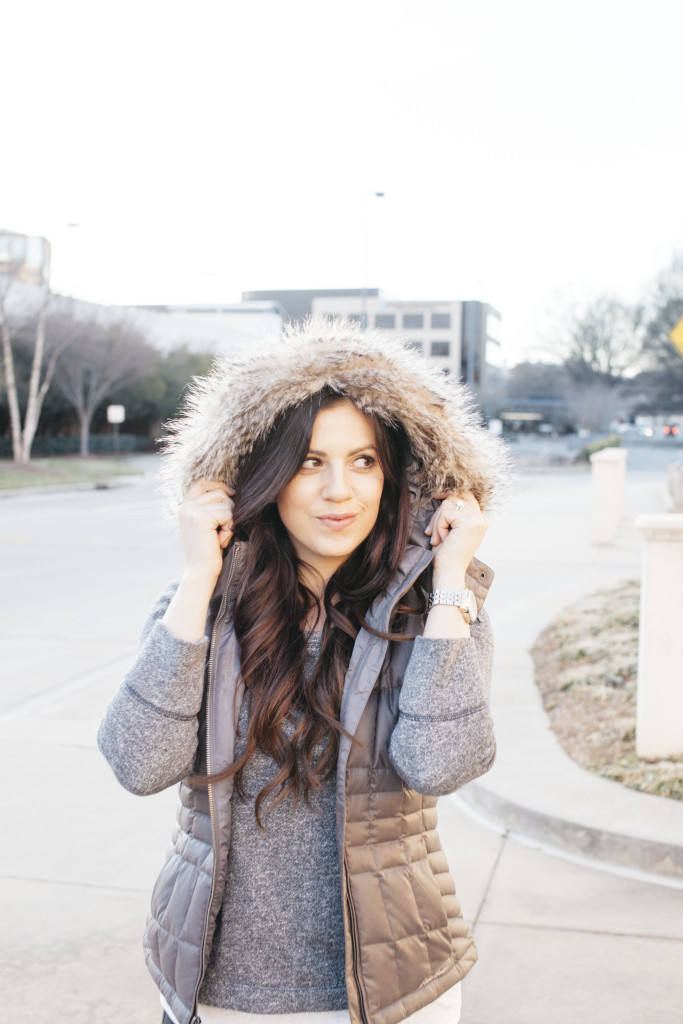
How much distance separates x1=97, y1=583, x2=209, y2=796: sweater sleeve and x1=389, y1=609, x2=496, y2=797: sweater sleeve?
0.34 meters

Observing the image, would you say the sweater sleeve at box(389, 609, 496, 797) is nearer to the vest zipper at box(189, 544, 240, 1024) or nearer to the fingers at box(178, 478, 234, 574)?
the vest zipper at box(189, 544, 240, 1024)

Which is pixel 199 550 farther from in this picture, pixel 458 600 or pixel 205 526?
pixel 458 600

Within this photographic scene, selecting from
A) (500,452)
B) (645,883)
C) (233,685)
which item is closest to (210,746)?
(233,685)

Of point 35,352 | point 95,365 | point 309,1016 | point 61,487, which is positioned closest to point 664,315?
point 95,365

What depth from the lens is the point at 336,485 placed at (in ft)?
5.91

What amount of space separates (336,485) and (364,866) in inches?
25.6

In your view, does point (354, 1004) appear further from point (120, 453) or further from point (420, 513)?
point (120, 453)

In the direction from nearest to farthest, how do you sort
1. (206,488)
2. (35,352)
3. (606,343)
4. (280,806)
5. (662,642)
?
(280,806) → (206,488) → (662,642) → (35,352) → (606,343)

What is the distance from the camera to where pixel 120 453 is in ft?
160

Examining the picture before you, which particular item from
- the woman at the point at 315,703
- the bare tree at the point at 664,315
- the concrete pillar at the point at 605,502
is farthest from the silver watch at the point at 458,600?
the bare tree at the point at 664,315

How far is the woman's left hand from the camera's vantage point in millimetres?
1804

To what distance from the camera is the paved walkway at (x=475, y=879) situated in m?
2.90

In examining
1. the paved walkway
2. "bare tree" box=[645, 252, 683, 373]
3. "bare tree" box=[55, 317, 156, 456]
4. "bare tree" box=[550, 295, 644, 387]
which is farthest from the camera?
"bare tree" box=[550, 295, 644, 387]

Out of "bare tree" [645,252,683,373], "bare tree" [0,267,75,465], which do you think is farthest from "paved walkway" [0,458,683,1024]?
"bare tree" [645,252,683,373]
